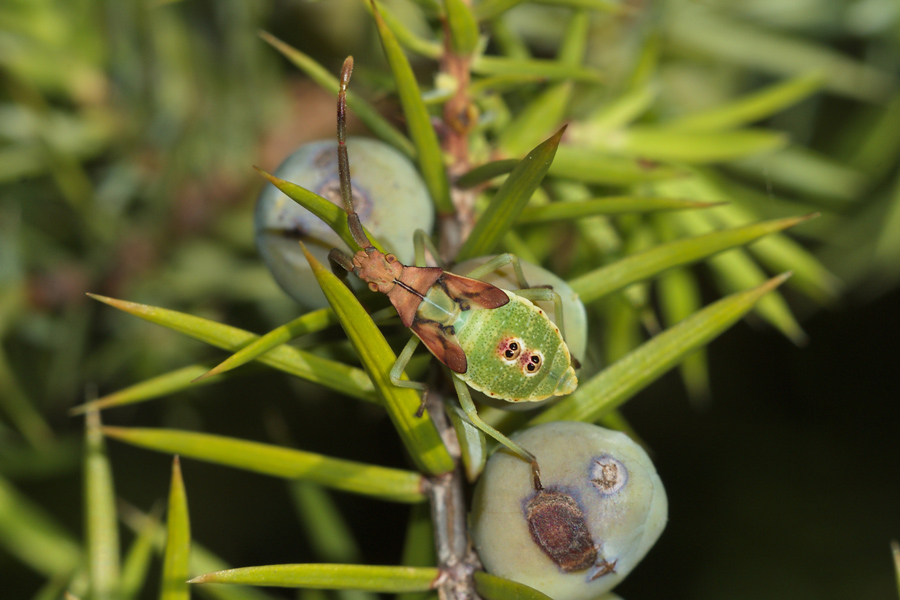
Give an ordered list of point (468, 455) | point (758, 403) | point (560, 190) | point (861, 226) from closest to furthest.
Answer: point (468, 455), point (560, 190), point (861, 226), point (758, 403)

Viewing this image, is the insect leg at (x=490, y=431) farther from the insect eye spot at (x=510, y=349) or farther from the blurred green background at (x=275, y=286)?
the blurred green background at (x=275, y=286)

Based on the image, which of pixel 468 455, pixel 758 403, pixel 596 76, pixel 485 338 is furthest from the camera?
pixel 758 403

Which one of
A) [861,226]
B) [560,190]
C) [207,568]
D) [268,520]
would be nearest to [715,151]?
[560,190]

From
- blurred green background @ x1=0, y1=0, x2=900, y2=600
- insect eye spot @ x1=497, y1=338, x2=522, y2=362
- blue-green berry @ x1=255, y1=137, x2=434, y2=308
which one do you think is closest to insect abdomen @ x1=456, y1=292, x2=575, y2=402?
insect eye spot @ x1=497, y1=338, x2=522, y2=362

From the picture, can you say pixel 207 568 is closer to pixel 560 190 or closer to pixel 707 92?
pixel 560 190

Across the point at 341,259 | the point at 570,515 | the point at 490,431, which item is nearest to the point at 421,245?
the point at 341,259

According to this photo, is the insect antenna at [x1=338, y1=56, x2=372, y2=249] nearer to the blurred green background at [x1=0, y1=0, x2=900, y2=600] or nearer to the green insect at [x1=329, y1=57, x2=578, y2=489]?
the green insect at [x1=329, y1=57, x2=578, y2=489]
